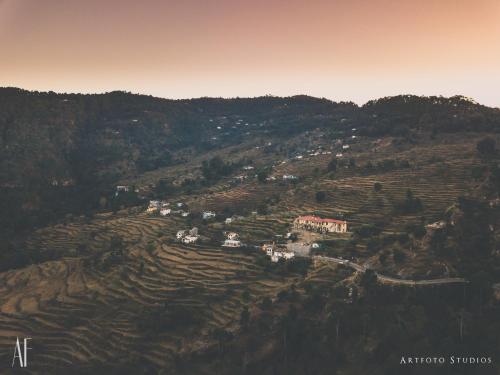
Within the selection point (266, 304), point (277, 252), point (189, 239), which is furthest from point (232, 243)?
point (266, 304)

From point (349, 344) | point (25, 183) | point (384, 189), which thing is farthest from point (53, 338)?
point (25, 183)

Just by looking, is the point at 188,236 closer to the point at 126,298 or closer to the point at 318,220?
the point at 126,298

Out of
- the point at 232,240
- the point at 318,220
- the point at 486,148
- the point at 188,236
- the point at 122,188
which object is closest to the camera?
the point at 232,240

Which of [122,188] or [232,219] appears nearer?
[232,219]

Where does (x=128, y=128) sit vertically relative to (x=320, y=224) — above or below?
above

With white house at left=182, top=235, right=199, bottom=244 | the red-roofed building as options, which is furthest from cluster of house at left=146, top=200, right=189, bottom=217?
the red-roofed building

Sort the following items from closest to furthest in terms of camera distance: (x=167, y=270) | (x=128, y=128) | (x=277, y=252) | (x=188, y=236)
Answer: (x=277, y=252), (x=167, y=270), (x=188, y=236), (x=128, y=128)

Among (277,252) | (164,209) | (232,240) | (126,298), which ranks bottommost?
(126,298)
